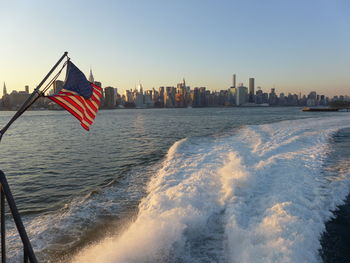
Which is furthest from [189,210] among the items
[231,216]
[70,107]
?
[70,107]

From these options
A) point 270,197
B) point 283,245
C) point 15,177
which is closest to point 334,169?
point 270,197

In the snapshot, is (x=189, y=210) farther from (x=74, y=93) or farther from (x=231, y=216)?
(x=74, y=93)

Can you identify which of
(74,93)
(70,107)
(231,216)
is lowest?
(231,216)

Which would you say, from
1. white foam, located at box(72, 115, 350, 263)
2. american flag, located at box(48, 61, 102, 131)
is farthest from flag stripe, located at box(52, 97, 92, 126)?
white foam, located at box(72, 115, 350, 263)

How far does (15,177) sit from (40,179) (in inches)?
59.8

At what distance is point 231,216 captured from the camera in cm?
657

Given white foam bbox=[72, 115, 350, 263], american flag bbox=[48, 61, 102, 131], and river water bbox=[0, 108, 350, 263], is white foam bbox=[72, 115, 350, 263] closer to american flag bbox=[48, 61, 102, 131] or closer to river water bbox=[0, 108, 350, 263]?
river water bbox=[0, 108, 350, 263]

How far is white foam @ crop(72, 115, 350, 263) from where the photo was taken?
5039 mm

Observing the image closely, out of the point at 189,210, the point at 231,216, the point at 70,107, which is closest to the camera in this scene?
the point at 70,107

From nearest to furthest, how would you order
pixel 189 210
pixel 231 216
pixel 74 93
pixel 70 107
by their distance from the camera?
pixel 70 107, pixel 74 93, pixel 231 216, pixel 189 210

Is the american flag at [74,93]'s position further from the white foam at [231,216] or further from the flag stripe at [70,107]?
the white foam at [231,216]

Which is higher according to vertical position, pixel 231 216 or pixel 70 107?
pixel 70 107

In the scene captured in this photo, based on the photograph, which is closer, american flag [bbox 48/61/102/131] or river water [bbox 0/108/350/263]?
american flag [bbox 48/61/102/131]

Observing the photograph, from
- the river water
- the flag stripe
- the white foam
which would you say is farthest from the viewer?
the river water
